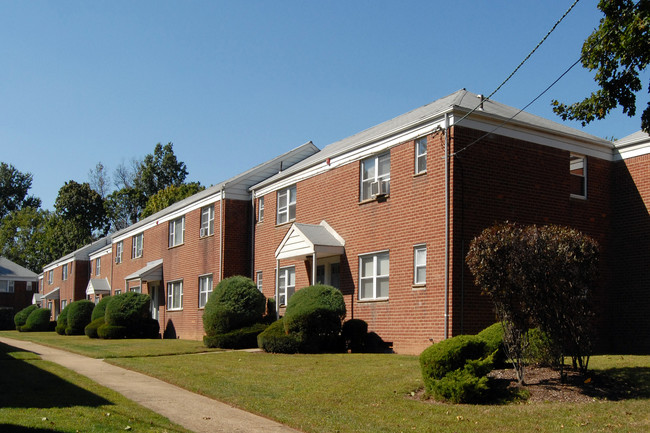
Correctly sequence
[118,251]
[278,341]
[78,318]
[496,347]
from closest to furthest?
[496,347] → [278,341] → [78,318] → [118,251]

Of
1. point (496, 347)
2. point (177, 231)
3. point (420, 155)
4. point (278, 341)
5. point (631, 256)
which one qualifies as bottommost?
point (278, 341)

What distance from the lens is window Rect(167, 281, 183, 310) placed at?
33.8 m

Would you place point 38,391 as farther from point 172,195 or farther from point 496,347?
point 172,195

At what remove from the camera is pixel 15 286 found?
71.4 metres

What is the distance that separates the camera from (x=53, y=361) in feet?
59.0

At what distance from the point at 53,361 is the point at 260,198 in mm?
12544

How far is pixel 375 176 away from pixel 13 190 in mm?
89677

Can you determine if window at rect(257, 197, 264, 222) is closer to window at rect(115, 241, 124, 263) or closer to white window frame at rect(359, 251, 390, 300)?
white window frame at rect(359, 251, 390, 300)

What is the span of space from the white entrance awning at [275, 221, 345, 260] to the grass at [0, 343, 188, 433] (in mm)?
9054

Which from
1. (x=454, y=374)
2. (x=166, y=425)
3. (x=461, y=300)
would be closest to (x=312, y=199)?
(x=461, y=300)

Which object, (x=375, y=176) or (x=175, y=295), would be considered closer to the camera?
(x=375, y=176)

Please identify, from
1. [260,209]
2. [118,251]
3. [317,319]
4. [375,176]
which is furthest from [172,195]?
[317,319]

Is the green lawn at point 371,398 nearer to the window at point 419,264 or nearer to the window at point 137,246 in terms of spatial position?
the window at point 419,264

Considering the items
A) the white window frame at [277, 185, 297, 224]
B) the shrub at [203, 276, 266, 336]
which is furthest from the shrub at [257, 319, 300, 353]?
the white window frame at [277, 185, 297, 224]
